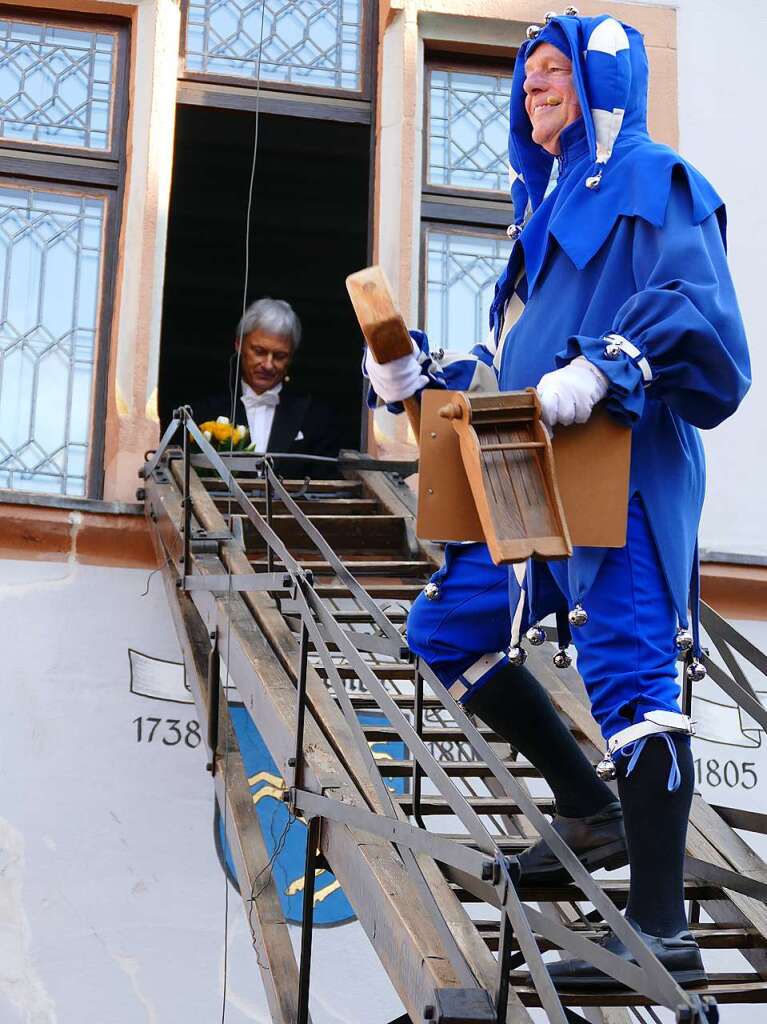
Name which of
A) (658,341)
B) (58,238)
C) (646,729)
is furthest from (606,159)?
(58,238)

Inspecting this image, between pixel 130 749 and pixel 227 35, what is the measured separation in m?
3.21

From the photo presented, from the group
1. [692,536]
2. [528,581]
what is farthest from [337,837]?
[692,536]

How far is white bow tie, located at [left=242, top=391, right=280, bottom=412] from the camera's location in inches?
302

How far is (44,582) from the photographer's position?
606cm

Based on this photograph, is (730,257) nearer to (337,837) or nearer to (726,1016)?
(726,1016)

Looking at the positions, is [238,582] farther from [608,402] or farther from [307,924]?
[608,402]

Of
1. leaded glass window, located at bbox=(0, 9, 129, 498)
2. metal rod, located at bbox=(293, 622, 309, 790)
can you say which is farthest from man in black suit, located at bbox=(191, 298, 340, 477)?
metal rod, located at bbox=(293, 622, 309, 790)

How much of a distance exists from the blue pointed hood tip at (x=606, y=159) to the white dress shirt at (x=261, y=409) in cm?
418

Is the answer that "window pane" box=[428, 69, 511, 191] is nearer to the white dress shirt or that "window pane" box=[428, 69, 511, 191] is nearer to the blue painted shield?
the white dress shirt

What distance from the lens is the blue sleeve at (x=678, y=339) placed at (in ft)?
10.0

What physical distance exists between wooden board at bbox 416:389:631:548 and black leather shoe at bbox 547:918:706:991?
0.71 meters

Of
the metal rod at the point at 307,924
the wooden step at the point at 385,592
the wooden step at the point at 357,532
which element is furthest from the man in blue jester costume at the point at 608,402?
the wooden step at the point at 357,532

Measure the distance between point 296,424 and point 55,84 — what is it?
1841mm

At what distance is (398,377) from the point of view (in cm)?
335
